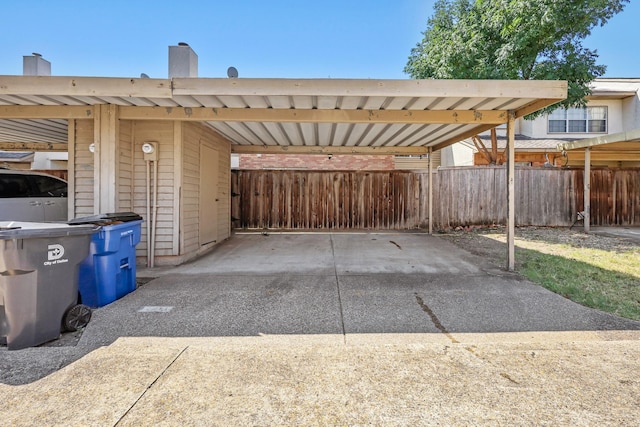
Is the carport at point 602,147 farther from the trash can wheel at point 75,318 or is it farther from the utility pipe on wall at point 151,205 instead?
the trash can wheel at point 75,318

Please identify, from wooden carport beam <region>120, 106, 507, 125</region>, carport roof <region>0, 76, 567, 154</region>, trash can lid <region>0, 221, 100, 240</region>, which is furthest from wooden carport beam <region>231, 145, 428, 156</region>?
trash can lid <region>0, 221, 100, 240</region>

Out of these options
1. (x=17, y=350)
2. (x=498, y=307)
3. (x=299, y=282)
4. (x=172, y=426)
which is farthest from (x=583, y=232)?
(x=17, y=350)

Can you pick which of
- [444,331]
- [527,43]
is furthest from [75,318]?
[527,43]

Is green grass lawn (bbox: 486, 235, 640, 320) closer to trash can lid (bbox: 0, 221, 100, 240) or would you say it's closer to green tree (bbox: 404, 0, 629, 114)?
green tree (bbox: 404, 0, 629, 114)

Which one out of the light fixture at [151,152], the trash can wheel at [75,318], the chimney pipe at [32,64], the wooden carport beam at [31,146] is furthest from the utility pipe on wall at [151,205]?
the wooden carport beam at [31,146]

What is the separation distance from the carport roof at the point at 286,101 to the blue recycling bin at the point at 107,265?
186 centimetres

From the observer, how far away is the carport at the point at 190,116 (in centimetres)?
427

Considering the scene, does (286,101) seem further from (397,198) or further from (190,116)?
(397,198)

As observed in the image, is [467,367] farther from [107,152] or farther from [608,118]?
[608,118]

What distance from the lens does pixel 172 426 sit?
6.05 ft

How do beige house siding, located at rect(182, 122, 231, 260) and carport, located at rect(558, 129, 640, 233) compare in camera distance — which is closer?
beige house siding, located at rect(182, 122, 231, 260)

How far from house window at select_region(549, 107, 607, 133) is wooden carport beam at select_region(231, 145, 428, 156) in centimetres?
1069

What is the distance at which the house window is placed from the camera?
50.1 ft

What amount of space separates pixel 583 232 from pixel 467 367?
31.8 ft
